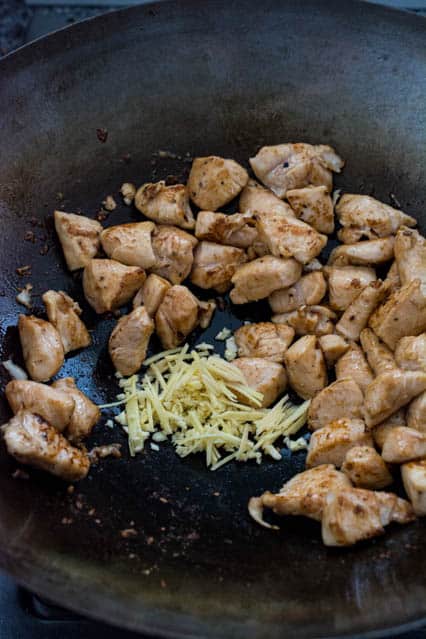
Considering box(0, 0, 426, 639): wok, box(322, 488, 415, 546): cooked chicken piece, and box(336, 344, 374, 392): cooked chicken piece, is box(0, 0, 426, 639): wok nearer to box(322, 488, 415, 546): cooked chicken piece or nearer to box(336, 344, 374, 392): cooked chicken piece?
box(322, 488, 415, 546): cooked chicken piece

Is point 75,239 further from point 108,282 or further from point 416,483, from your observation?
point 416,483

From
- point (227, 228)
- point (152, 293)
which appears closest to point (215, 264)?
point (227, 228)

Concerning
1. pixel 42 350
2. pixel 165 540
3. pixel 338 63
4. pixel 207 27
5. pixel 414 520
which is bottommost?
pixel 414 520

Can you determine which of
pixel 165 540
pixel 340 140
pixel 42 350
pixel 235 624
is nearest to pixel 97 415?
pixel 42 350

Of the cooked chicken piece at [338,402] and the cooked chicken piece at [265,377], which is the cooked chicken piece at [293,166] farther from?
the cooked chicken piece at [338,402]

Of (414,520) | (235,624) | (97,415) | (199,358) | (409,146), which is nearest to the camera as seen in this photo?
(235,624)

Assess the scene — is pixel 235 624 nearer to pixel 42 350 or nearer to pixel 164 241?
pixel 42 350

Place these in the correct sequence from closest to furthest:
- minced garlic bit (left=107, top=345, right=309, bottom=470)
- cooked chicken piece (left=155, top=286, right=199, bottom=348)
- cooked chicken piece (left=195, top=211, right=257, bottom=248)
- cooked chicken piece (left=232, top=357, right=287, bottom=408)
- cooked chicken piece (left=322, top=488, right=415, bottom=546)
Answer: cooked chicken piece (left=322, top=488, right=415, bottom=546) → minced garlic bit (left=107, top=345, right=309, bottom=470) → cooked chicken piece (left=232, top=357, right=287, bottom=408) → cooked chicken piece (left=155, top=286, right=199, bottom=348) → cooked chicken piece (left=195, top=211, right=257, bottom=248)

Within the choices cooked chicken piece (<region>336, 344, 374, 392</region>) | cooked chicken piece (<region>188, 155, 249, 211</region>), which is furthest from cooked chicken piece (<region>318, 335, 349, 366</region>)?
cooked chicken piece (<region>188, 155, 249, 211</region>)
